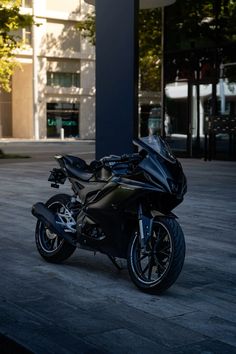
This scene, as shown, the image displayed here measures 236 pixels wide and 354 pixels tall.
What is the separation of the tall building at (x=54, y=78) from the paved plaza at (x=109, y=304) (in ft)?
136

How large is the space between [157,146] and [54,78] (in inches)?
1789

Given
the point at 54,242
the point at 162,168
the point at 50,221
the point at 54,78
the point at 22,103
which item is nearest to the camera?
the point at 162,168

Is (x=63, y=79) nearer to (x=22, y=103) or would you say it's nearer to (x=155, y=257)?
(x=22, y=103)

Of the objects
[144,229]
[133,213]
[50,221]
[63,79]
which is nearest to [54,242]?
[50,221]

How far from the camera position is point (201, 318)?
4.25 metres

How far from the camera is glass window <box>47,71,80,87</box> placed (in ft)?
161

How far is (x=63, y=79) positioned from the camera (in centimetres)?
4953

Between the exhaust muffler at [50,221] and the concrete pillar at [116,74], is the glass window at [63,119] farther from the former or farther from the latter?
the exhaust muffler at [50,221]

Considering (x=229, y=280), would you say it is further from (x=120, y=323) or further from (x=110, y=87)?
(x=110, y=87)

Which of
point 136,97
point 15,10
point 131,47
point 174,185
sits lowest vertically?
point 174,185

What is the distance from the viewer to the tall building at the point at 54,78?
47.8 m


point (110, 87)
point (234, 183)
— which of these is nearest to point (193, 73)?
point (234, 183)

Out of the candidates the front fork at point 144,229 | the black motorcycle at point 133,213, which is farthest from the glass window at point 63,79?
the front fork at point 144,229

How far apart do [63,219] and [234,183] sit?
8.08 metres
